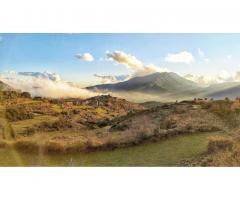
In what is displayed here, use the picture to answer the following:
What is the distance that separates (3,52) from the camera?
5.66m

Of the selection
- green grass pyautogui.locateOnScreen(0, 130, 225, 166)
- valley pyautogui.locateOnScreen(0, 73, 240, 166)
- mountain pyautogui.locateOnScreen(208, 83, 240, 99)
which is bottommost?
green grass pyautogui.locateOnScreen(0, 130, 225, 166)

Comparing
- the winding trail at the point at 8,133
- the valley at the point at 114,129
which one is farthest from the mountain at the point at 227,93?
the winding trail at the point at 8,133

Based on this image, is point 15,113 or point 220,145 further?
point 15,113

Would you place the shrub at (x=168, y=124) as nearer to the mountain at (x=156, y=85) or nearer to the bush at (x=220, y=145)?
the mountain at (x=156, y=85)

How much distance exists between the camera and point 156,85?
568 cm

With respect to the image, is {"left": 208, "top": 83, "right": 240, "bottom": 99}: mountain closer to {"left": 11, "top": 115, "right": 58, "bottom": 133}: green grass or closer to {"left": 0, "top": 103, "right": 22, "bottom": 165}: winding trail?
{"left": 11, "top": 115, "right": 58, "bottom": 133}: green grass

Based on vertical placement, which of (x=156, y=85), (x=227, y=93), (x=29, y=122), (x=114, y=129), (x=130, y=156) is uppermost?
(x=156, y=85)

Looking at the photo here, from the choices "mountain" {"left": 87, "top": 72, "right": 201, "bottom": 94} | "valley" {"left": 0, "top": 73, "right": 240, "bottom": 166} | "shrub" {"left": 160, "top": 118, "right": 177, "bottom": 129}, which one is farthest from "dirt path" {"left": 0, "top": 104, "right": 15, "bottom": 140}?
"shrub" {"left": 160, "top": 118, "right": 177, "bottom": 129}

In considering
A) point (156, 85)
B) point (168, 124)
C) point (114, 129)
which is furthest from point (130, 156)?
point (156, 85)

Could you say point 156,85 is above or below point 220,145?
above

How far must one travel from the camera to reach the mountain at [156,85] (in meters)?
5.64

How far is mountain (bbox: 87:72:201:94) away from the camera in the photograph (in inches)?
222

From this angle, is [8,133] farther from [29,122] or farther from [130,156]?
[130,156]

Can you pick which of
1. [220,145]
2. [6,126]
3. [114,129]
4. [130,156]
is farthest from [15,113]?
[220,145]
